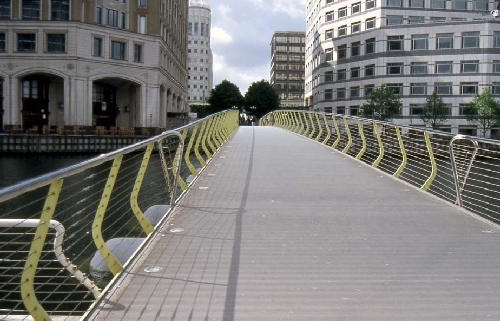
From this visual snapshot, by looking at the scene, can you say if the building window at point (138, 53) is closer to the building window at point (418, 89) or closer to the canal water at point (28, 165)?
the canal water at point (28, 165)

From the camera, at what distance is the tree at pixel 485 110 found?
43.7m

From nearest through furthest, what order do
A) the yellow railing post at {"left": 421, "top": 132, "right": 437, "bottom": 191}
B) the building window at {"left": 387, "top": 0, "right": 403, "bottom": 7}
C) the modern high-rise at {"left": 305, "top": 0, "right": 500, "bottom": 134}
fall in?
the yellow railing post at {"left": 421, "top": 132, "right": 437, "bottom": 191}
the modern high-rise at {"left": 305, "top": 0, "right": 500, "bottom": 134}
the building window at {"left": 387, "top": 0, "right": 403, "bottom": 7}

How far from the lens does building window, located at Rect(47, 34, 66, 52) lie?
46875mm

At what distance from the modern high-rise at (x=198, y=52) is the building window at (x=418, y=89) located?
92.0m

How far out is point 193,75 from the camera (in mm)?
140875

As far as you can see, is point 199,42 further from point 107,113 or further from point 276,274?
point 276,274

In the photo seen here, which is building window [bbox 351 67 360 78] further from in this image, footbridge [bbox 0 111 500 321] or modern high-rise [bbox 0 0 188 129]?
footbridge [bbox 0 111 500 321]

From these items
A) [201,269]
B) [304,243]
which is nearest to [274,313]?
[201,269]

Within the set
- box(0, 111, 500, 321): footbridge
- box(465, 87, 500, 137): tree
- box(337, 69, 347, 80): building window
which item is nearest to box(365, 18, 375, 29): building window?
box(337, 69, 347, 80): building window

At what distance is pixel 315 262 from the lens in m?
4.30

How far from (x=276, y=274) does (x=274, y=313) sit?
726 mm

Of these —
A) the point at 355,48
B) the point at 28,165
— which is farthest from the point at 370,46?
the point at 28,165

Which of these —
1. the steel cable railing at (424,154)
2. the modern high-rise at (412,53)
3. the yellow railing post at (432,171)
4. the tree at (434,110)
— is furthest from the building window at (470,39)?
the yellow railing post at (432,171)

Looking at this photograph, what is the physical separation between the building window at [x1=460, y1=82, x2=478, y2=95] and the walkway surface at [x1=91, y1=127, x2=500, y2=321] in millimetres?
45779
